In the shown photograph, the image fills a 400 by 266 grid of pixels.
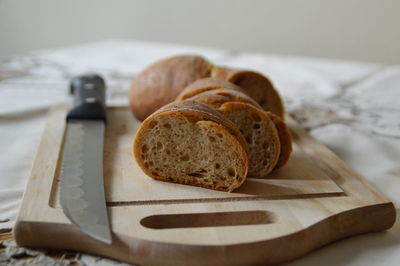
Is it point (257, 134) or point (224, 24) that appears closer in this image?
point (257, 134)

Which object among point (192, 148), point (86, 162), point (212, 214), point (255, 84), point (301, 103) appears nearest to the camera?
point (212, 214)

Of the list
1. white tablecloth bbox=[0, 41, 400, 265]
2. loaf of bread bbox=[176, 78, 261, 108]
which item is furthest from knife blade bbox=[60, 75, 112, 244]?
loaf of bread bbox=[176, 78, 261, 108]

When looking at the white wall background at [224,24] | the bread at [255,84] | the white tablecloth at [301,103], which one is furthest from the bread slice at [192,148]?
the white wall background at [224,24]

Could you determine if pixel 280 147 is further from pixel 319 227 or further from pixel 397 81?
pixel 397 81

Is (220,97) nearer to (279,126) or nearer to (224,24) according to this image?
(279,126)

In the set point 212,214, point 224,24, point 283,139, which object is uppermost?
point 224,24

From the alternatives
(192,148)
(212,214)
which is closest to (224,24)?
(192,148)

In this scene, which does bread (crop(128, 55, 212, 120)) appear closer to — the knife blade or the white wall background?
the knife blade
